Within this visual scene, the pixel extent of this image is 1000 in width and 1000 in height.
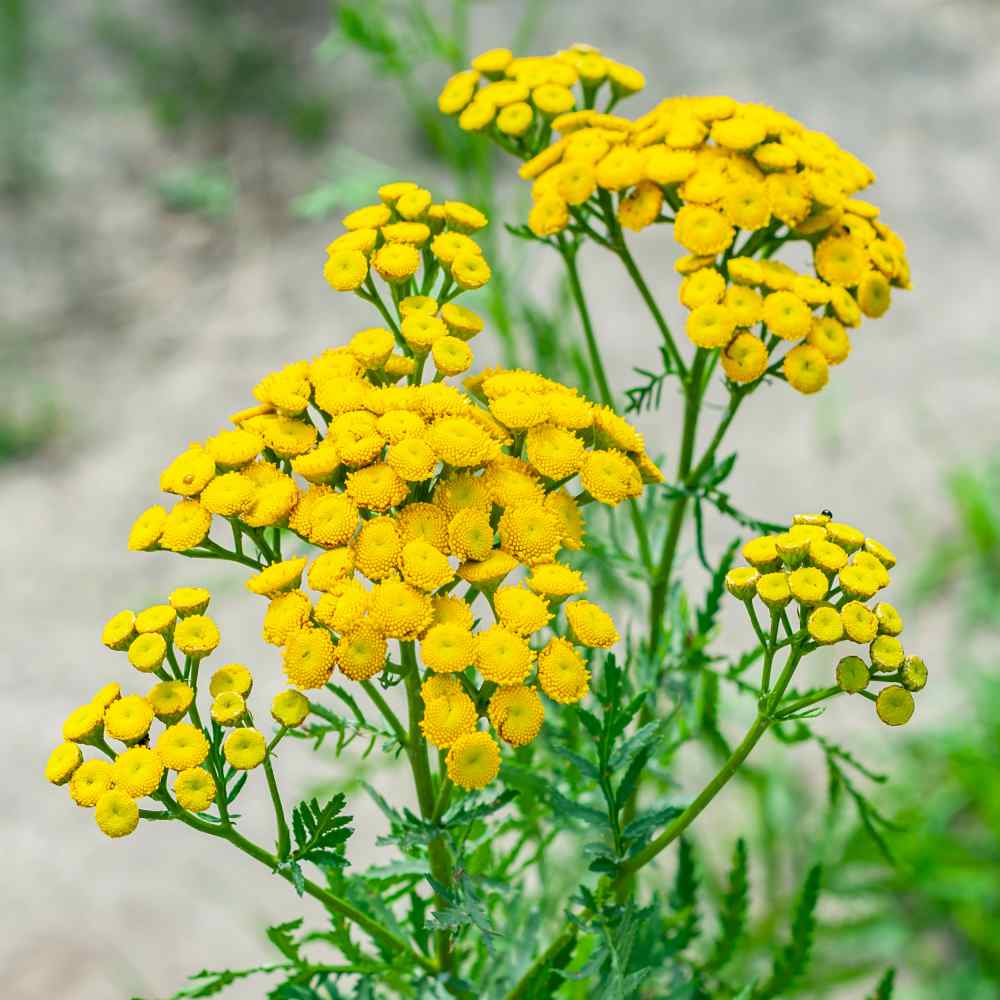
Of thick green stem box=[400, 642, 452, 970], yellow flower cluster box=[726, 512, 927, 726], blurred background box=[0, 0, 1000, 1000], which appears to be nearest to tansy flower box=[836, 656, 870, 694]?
yellow flower cluster box=[726, 512, 927, 726]

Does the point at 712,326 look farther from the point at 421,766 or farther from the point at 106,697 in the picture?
the point at 106,697

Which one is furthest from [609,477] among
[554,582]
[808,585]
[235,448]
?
[235,448]

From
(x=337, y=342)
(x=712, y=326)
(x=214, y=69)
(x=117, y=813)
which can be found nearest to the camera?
(x=117, y=813)

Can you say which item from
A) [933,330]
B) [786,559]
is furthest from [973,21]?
[786,559]

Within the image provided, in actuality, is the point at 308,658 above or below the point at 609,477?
below

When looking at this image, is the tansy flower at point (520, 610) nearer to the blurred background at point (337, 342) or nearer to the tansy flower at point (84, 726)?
the tansy flower at point (84, 726)

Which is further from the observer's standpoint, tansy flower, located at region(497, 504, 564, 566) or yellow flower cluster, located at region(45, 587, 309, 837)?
tansy flower, located at region(497, 504, 564, 566)

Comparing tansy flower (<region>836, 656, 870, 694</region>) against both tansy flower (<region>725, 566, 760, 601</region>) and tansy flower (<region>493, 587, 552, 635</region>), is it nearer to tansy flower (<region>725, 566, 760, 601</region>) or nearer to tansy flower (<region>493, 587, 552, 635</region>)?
tansy flower (<region>725, 566, 760, 601</region>)

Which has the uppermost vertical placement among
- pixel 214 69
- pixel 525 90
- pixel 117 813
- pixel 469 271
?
pixel 214 69
